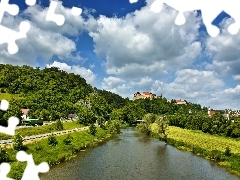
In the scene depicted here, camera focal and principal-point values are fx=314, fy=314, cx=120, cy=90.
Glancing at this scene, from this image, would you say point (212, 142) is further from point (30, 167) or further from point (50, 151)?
point (30, 167)

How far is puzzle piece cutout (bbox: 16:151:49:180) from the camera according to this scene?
960cm

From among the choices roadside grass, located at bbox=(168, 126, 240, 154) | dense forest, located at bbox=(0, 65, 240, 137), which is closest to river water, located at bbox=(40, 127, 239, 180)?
roadside grass, located at bbox=(168, 126, 240, 154)

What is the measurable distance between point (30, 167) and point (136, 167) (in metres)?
39.9

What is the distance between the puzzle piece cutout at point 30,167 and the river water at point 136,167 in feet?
99.4

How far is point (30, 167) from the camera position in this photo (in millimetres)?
10562

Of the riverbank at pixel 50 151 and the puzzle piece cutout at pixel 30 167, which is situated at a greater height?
the puzzle piece cutout at pixel 30 167

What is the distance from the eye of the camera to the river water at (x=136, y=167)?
42.8 metres

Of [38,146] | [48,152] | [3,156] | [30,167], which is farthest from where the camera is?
[38,146]

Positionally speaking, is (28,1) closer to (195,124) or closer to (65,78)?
(195,124)

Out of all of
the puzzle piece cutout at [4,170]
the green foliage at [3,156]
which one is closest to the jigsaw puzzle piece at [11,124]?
the puzzle piece cutout at [4,170]

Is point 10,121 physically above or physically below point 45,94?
below

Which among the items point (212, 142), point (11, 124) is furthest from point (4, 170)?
point (212, 142)

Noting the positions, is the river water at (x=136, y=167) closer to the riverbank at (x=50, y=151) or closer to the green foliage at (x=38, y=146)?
the riverbank at (x=50, y=151)

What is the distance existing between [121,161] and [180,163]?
33.7ft
